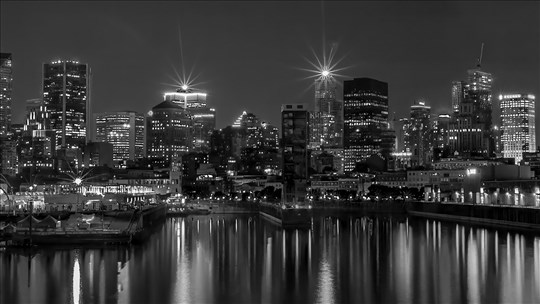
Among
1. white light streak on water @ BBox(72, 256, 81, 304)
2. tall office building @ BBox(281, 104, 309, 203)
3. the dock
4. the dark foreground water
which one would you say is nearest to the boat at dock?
tall office building @ BBox(281, 104, 309, 203)

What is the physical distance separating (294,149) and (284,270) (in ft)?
250

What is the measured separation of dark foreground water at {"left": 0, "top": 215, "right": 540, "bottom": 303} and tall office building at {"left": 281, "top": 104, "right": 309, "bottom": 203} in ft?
163

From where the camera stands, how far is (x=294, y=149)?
121 meters

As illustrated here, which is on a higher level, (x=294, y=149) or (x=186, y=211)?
(x=294, y=149)

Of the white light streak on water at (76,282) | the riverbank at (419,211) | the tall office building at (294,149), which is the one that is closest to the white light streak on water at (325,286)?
the white light streak on water at (76,282)

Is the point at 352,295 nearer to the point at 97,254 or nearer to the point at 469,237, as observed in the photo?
the point at 97,254

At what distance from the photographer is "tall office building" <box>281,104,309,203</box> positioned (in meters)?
116

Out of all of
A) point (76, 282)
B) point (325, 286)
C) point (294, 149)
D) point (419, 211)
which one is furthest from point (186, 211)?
point (325, 286)

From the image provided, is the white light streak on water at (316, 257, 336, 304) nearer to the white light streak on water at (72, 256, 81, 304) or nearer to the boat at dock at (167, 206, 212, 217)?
the white light streak on water at (72, 256, 81, 304)

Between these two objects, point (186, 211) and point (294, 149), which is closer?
point (186, 211)

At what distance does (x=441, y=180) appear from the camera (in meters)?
157

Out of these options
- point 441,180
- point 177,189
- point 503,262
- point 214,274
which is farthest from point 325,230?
point 441,180

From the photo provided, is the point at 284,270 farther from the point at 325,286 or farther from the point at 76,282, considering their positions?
the point at 76,282

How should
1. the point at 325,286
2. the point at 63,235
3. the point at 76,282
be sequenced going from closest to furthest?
the point at 325,286 < the point at 76,282 < the point at 63,235
